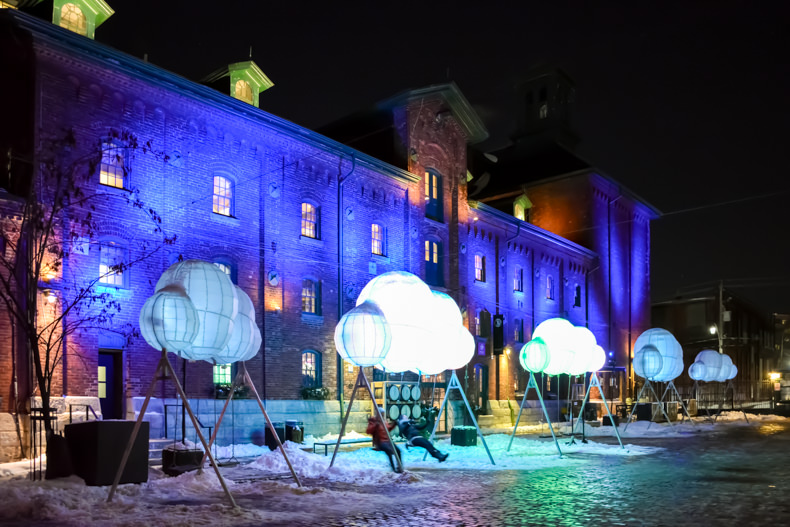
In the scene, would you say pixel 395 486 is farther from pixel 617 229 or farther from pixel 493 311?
pixel 617 229

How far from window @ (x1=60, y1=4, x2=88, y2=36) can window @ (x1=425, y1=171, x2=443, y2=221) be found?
15.9 meters

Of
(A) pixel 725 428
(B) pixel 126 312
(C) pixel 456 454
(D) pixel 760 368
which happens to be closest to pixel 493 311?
(A) pixel 725 428

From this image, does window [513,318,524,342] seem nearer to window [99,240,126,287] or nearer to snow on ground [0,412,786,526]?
snow on ground [0,412,786,526]

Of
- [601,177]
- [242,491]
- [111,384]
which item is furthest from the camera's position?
[601,177]

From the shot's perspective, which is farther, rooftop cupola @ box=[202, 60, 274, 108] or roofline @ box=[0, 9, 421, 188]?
rooftop cupola @ box=[202, 60, 274, 108]

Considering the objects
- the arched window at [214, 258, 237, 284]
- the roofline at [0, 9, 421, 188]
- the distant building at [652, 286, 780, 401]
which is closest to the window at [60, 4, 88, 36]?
the roofline at [0, 9, 421, 188]

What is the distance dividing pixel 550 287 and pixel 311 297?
20.4 m

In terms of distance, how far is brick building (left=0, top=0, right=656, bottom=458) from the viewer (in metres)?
18.9

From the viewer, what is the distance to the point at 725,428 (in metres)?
33.3

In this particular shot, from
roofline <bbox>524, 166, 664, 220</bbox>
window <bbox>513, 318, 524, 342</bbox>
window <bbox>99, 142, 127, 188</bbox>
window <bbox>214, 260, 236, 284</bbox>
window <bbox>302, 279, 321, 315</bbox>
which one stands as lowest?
window <bbox>513, 318, 524, 342</bbox>

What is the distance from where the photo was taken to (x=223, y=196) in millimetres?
23406

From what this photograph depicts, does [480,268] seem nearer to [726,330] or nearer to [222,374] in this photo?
[222,374]

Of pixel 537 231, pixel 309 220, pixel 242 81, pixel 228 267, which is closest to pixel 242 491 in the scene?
pixel 228 267

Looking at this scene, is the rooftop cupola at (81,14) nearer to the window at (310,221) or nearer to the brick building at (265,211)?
the brick building at (265,211)
